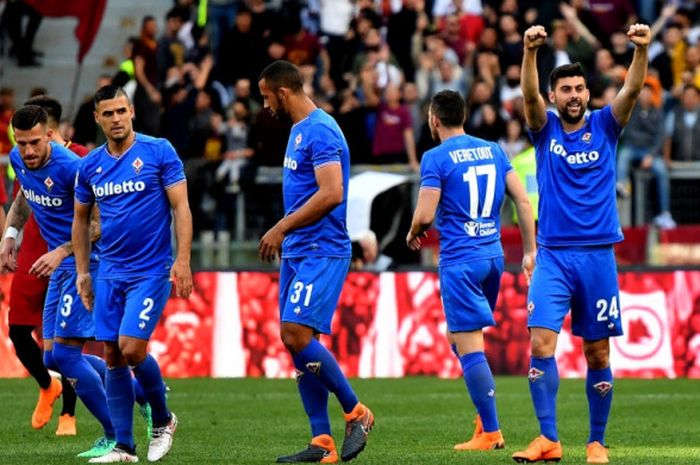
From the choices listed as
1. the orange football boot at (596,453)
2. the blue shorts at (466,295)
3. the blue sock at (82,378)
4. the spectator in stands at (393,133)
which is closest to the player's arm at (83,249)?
→ the blue sock at (82,378)

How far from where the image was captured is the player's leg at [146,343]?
11000 millimetres

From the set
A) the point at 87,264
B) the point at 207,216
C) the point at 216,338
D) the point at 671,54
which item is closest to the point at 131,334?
the point at 87,264

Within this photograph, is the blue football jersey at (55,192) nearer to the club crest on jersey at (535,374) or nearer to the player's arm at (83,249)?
the player's arm at (83,249)

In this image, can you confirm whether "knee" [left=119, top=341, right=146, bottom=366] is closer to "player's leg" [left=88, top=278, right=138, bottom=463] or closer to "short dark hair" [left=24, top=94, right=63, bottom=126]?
"player's leg" [left=88, top=278, right=138, bottom=463]

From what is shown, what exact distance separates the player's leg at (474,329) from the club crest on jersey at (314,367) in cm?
134

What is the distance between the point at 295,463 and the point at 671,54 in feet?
45.9

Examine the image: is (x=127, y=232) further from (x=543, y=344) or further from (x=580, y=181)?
(x=580, y=181)

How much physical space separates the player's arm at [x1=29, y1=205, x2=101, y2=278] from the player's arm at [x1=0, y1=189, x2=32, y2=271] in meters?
0.82

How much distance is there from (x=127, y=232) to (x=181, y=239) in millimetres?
366

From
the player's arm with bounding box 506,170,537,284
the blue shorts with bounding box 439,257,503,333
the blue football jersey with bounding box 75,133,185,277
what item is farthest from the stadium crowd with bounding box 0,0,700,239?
the blue football jersey with bounding box 75,133,185,277

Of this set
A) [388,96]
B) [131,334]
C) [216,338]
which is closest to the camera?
[131,334]

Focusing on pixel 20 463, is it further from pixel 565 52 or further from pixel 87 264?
pixel 565 52

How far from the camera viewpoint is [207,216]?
75.0 feet

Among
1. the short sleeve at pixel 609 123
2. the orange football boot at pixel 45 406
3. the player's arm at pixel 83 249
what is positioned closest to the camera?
the short sleeve at pixel 609 123
